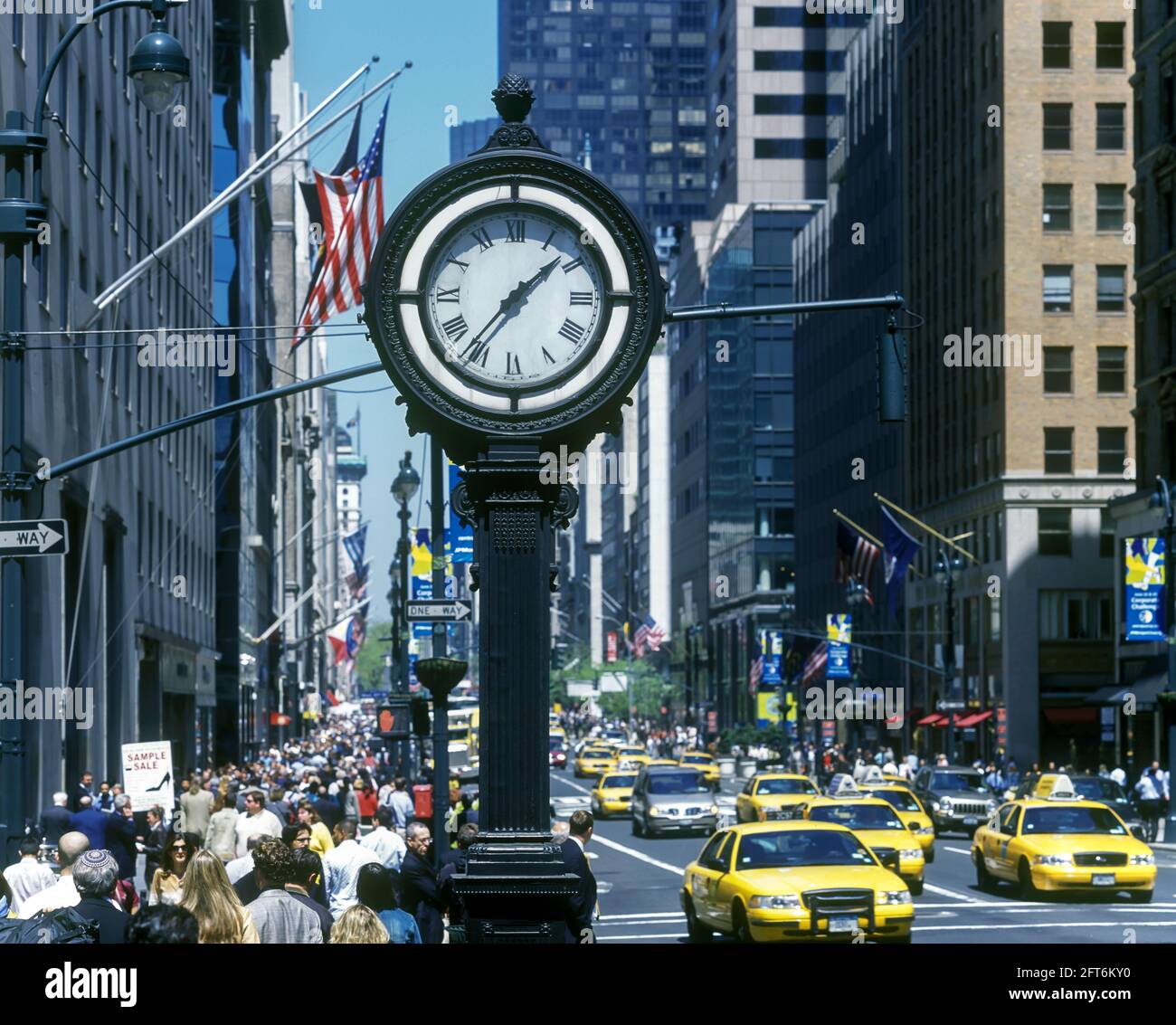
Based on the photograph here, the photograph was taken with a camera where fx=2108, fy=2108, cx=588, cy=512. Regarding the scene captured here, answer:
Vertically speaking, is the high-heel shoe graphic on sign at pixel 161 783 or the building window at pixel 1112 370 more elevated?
the building window at pixel 1112 370

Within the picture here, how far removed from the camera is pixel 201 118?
63.3m

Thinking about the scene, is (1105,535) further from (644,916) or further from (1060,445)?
(644,916)

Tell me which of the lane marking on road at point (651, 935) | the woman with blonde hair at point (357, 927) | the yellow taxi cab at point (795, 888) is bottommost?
the lane marking on road at point (651, 935)

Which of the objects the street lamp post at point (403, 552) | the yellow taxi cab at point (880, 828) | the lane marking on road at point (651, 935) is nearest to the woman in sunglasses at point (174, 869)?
the street lamp post at point (403, 552)

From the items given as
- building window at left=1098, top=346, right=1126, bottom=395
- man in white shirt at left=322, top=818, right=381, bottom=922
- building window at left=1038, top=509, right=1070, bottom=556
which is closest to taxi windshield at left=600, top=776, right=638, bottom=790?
building window at left=1038, top=509, right=1070, bottom=556

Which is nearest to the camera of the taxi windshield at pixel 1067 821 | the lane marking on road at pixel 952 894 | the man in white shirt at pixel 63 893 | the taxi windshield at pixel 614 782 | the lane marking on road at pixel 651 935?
the man in white shirt at pixel 63 893

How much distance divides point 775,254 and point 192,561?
7855 centimetres

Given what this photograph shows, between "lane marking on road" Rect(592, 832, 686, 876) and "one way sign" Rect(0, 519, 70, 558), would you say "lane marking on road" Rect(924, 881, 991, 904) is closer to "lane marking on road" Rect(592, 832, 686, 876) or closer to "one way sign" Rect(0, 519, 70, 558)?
"lane marking on road" Rect(592, 832, 686, 876)

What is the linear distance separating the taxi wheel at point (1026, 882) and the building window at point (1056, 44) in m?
58.2

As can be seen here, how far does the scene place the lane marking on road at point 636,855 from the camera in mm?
38844

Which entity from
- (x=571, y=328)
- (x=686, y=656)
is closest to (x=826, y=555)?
(x=686, y=656)

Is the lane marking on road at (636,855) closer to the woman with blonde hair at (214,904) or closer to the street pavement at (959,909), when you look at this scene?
the street pavement at (959,909)

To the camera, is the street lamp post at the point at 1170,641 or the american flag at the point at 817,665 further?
→ the american flag at the point at 817,665

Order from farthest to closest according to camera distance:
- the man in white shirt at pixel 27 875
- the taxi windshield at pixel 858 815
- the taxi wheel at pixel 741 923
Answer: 1. the taxi windshield at pixel 858 815
2. the taxi wheel at pixel 741 923
3. the man in white shirt at pixel 27 875
